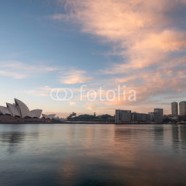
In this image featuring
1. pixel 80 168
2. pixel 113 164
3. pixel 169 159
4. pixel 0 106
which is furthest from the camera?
pixel 0 106

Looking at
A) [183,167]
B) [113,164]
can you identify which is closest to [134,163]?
[113,164]

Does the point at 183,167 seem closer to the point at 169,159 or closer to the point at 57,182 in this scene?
the point at 169,159

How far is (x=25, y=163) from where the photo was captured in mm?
24281

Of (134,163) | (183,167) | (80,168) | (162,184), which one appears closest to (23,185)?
(80,168)

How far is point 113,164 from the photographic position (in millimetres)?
24172

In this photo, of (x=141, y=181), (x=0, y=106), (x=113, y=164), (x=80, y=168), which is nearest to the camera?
(x=141, y=181)

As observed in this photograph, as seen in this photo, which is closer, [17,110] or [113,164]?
[113,164]

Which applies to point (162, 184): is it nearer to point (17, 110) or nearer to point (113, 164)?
point (113, 164)

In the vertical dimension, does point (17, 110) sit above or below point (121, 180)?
above

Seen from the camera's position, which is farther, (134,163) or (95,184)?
(134,163)

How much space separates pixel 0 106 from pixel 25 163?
174695 millimetres

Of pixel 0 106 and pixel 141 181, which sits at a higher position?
pixel 0 106

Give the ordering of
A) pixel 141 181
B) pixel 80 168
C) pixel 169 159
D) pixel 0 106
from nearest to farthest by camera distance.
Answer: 1. pixel 141 181
2. pixel 80 168
3. pixel 169 159
4. pixel 0 106

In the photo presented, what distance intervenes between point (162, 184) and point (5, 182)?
10.8 meters
